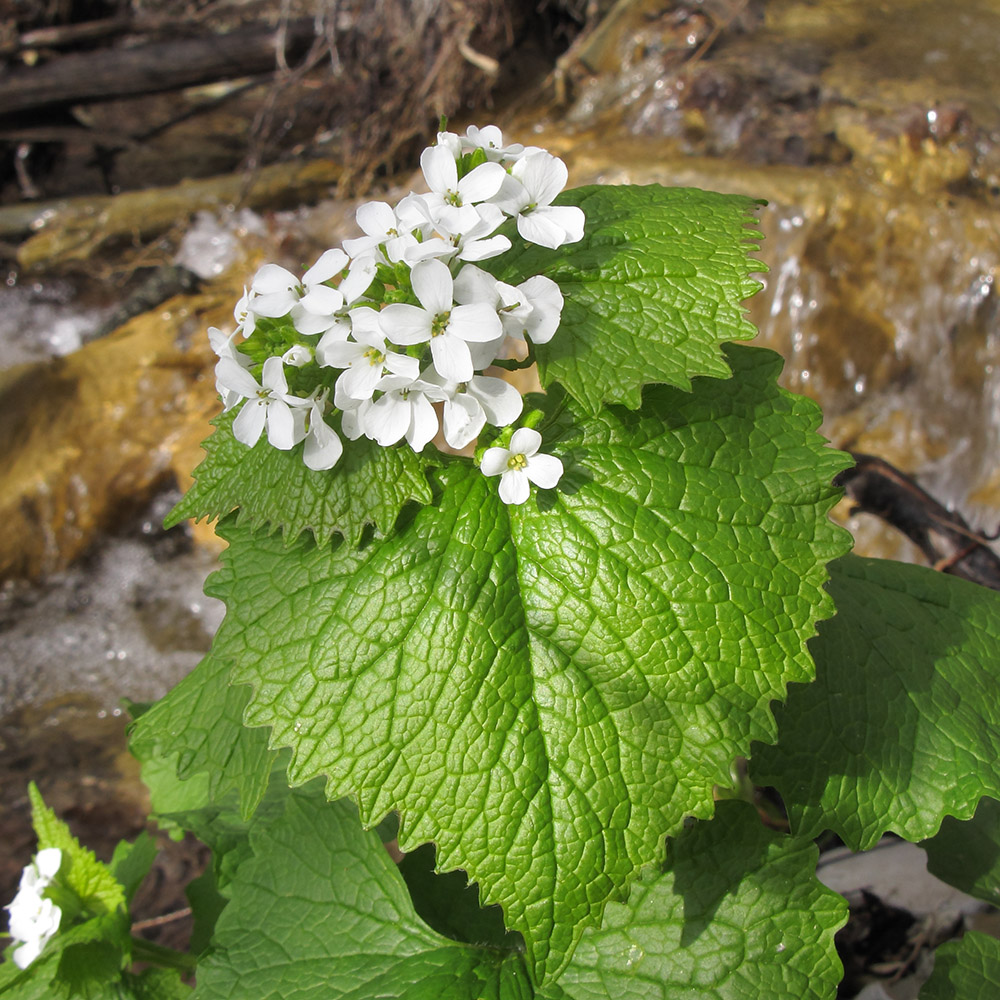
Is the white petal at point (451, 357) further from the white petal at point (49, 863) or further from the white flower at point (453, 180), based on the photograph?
the white petal at point (49, 863)

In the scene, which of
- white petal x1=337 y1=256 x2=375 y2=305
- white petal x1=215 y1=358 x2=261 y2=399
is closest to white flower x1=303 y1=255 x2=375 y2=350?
white petal x1=337 y1=256 x2=375 y2=305

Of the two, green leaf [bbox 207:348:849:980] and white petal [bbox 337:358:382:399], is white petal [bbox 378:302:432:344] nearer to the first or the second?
white petal [bbox 337:358:382:399]

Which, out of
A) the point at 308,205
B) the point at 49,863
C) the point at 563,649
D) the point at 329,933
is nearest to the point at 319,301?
the point at 563,649

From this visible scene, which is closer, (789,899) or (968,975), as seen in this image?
(789,899)

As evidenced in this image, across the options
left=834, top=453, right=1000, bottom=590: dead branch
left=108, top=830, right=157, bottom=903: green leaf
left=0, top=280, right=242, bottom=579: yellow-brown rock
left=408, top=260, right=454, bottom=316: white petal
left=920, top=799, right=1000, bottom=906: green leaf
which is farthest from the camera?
left=0, top=280, right=242, bottom=579: yellow-brown rock

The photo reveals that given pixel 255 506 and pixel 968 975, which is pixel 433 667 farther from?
pixel 968 975

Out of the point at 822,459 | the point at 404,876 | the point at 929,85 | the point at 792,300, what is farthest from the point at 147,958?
the point at 929,85

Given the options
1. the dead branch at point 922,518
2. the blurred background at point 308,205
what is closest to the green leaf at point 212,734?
the dead branch at point 922,518
